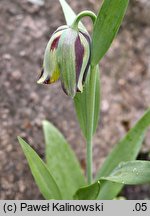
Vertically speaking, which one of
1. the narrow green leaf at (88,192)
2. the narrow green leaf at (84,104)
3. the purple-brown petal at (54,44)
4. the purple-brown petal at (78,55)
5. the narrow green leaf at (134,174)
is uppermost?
the purple-brown petal at (54,44)

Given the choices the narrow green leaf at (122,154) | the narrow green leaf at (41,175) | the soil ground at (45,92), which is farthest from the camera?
the soil ground at (45,92)

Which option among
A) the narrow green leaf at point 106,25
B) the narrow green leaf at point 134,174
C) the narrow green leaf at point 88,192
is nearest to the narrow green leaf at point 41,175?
the narrow green leaf at point 88,192

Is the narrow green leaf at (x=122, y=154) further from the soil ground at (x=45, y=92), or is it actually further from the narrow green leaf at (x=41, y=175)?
the soil ground at (x=45, y=92)

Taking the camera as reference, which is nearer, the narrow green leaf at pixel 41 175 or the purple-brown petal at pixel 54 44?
the purple-brown petal at pixel 54 44

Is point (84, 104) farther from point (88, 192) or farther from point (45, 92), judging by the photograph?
point (45, 92)

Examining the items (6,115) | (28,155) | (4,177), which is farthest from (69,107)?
(28,155)

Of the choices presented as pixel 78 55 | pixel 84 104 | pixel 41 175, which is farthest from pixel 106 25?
pixel 41 175
